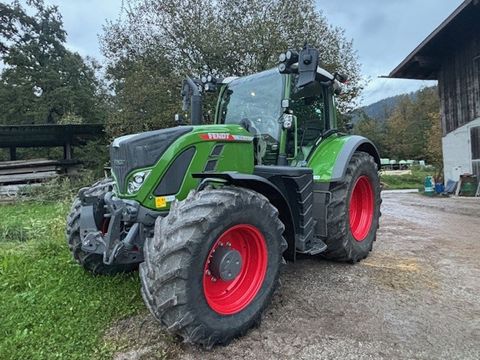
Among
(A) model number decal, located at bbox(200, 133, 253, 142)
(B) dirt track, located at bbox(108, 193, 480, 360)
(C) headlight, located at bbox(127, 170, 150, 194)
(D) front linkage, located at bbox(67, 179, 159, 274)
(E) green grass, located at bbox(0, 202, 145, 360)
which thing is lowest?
(B) dirt track, located at bbox(108, 193, 480, 360)

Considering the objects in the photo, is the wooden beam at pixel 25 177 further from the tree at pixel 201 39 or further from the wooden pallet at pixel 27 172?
the tree at pixel 201 39

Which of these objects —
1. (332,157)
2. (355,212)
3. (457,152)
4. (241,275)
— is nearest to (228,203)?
(241,275)

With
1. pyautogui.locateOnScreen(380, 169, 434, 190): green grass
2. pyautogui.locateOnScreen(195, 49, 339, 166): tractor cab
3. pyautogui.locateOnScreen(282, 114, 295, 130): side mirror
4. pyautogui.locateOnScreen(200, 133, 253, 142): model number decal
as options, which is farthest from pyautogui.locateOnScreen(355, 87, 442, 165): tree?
pyautogui.locateOnScreen(200, 133, 253, 142): model number decal

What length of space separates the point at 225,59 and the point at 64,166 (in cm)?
791

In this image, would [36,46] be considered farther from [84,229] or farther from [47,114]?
[84,229]

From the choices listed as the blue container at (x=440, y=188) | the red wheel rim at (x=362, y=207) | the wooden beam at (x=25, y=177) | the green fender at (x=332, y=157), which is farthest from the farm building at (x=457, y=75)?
the wooden beam at (x=25, y=177)

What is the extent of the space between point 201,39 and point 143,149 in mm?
12413

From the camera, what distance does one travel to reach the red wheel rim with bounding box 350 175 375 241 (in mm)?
4684

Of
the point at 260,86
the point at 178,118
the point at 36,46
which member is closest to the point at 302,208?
the point at 260,86


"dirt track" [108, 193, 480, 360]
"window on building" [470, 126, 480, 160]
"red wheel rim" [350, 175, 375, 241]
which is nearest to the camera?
"dirt track" [108, 193, 480, 360]

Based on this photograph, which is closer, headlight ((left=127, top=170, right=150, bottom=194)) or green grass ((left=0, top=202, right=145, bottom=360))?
green grass ((left=0, top=202, right=145, bottom=360))

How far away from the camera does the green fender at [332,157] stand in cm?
389

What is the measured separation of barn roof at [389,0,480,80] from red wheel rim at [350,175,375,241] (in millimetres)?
7799

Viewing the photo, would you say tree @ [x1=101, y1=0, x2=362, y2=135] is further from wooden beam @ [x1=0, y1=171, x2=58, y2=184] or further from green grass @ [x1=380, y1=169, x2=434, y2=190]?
green grass @ [x1=380, y1=169, x2=434, y2=190]
